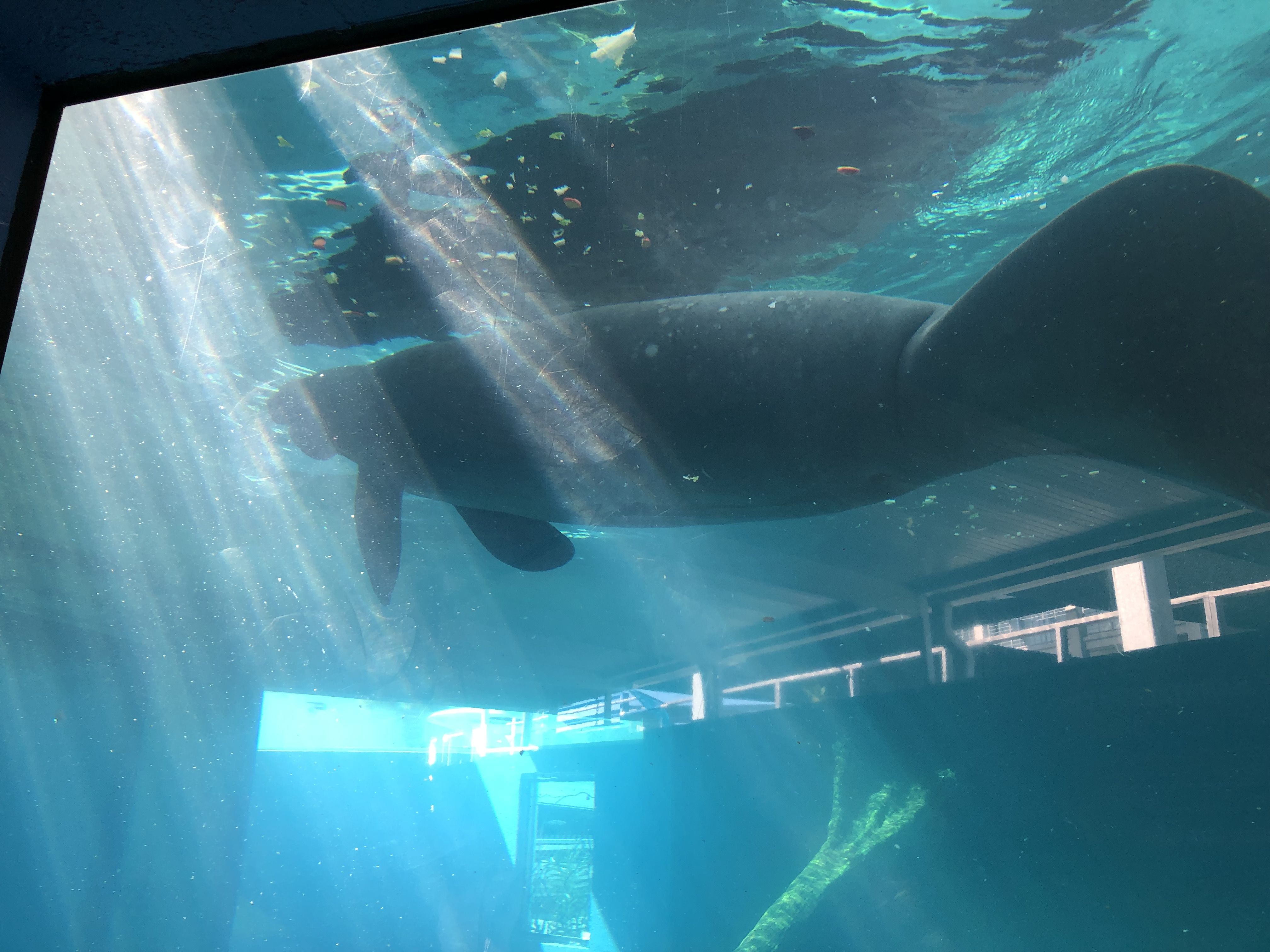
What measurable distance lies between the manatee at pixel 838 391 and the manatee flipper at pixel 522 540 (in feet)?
0.07

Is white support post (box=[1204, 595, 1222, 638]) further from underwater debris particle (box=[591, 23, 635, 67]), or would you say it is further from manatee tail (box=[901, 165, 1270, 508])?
underwater debris particle (box=[591, 23, 635, 67])

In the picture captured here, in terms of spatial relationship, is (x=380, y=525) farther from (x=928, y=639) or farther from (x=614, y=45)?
A: (x=928, y=639)

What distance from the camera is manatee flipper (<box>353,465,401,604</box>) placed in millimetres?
6766

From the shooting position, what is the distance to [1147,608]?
11.4 meters

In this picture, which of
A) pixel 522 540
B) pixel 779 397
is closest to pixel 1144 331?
pixel 779 397

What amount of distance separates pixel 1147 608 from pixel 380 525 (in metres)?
12.1

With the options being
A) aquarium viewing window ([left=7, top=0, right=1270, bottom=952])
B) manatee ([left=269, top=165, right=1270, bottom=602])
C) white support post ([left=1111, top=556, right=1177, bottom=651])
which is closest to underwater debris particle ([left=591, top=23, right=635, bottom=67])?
aquarium viewing window ([left=7, top=0, right=1270, bottom=952])

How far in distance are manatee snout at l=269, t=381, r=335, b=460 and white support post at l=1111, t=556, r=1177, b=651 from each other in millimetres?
12561

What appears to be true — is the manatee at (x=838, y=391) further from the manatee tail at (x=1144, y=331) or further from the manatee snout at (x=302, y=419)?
the manatee snout at (x=302, y=419)

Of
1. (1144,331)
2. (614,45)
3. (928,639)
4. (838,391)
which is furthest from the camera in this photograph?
(928,639)

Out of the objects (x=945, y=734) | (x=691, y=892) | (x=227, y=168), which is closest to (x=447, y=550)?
(x=227, y=168)

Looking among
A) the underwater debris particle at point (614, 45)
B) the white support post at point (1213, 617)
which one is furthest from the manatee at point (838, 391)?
the white support post at point (1213, 617)

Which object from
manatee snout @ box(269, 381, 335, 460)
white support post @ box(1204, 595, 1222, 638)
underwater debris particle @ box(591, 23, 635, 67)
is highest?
underwater debris particle @ box(591, 23, 635, 67)

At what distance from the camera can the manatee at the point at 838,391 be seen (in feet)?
10.3
